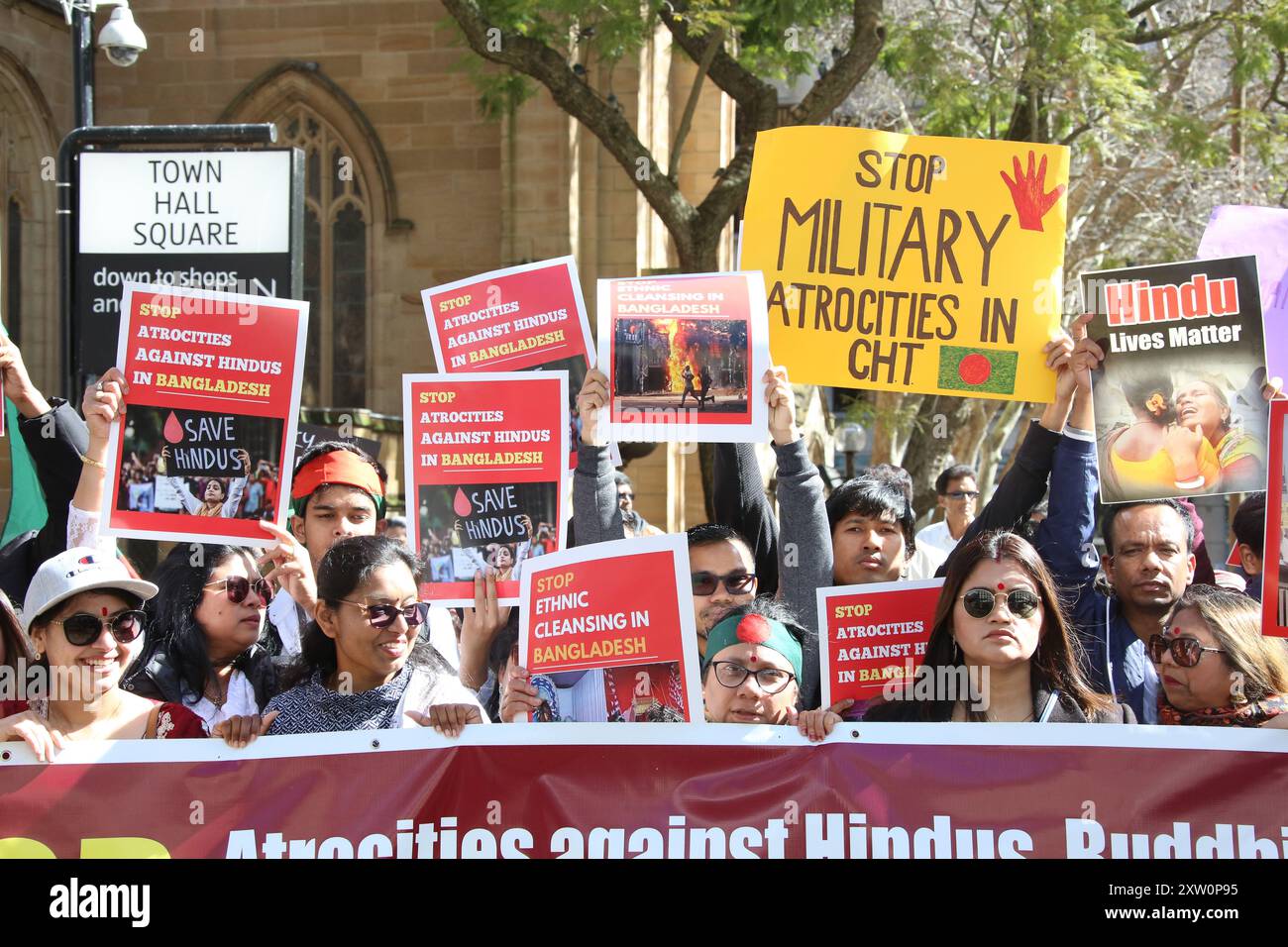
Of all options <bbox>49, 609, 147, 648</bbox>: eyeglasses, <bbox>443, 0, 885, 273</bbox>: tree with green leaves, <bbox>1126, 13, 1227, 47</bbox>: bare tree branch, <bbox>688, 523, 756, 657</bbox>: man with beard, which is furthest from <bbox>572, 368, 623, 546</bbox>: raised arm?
<bbox>1126, 13, 1227, 47</bbox>: bare tree branch

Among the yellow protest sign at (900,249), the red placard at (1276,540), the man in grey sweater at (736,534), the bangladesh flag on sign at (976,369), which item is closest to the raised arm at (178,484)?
the man in grey sweater at (736,534)

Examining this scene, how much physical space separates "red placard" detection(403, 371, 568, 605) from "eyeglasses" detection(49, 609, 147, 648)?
3.30ft

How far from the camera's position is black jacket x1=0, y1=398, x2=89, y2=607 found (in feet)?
16.9

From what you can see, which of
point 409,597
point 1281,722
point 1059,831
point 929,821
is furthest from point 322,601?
point 1281,722

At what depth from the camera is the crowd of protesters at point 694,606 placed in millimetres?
4156

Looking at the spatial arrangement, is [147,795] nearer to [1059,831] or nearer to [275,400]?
[275,400]

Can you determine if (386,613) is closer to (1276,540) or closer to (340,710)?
(340,710)

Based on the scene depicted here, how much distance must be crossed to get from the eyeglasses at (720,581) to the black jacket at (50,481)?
208 cm

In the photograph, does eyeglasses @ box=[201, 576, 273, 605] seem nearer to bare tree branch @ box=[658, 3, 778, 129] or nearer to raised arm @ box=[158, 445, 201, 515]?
raised arm @ box=[158, 445, 201, 515]

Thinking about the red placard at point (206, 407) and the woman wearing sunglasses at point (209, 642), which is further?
the red placard at point (206, 407)

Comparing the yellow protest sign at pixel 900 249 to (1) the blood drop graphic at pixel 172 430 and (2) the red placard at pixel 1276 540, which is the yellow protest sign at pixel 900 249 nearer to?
(2) the red placard at pixel 1276 540

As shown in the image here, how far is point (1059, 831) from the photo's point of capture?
4.06 metres

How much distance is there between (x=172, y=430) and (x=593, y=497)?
4.48 ft

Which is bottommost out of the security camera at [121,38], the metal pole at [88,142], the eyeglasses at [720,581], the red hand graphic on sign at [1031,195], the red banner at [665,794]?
the red banner at [665,794]
